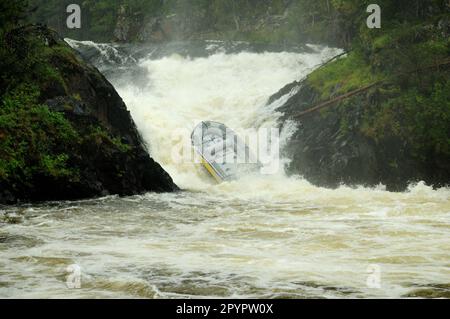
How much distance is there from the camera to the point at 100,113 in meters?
18.7

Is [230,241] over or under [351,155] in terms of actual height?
under

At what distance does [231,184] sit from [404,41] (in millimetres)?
7985

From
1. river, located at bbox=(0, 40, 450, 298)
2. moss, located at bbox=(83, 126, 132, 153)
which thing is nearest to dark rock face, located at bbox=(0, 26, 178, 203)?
moss, located at bbox=(83, 126, 132, 153)

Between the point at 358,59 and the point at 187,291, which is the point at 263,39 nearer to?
the point at 358,59

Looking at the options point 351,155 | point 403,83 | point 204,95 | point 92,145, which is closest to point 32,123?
point 92,145

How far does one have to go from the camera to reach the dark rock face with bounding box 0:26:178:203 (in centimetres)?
1628

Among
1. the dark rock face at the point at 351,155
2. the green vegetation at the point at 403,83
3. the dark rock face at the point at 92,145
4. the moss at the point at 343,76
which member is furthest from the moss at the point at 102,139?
the moss at the point at 343,76

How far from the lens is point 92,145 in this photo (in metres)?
17.4

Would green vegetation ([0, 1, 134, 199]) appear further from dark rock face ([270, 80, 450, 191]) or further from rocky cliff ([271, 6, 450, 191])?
rocky cliff ([271, 6, 450, 191])

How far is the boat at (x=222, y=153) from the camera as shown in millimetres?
20297

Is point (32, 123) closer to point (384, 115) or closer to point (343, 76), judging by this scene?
point (384, 115)

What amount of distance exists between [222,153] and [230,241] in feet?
31.7

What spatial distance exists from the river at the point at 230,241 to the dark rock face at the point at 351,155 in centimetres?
59

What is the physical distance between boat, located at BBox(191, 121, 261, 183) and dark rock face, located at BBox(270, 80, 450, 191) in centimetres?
197
